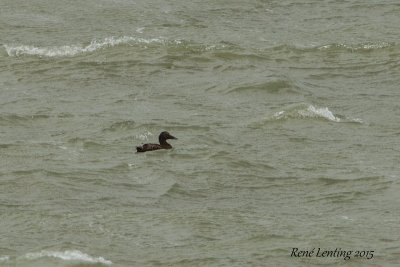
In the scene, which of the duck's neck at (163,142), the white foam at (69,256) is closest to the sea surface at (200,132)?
the white foam at (69,256)

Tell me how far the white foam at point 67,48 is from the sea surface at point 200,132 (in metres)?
0.06

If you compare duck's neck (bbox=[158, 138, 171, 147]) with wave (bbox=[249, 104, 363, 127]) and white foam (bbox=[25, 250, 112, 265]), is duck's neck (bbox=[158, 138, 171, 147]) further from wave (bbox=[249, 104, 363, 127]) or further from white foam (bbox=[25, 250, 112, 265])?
white foam (bbox=[25, 250, 112, 265])

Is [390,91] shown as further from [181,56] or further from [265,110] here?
[181,56]

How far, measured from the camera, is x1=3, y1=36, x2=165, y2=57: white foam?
2907 centimetres

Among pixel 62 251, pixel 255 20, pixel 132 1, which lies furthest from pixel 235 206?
pixel 132 1

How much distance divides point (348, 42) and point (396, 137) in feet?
24.8

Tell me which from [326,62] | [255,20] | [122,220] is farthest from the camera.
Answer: [255,20]

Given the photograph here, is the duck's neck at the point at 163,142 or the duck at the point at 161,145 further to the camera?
the duck's neck at the point at 163,142

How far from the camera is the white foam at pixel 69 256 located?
15.9m

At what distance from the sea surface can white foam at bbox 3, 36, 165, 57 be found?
0.20 ft

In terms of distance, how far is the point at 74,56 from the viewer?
28891 mm

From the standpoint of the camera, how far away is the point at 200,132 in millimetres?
23281

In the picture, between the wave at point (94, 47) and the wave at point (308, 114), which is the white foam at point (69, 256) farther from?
the wave at point (94, 47)

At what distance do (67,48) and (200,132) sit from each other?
22.4 ft
